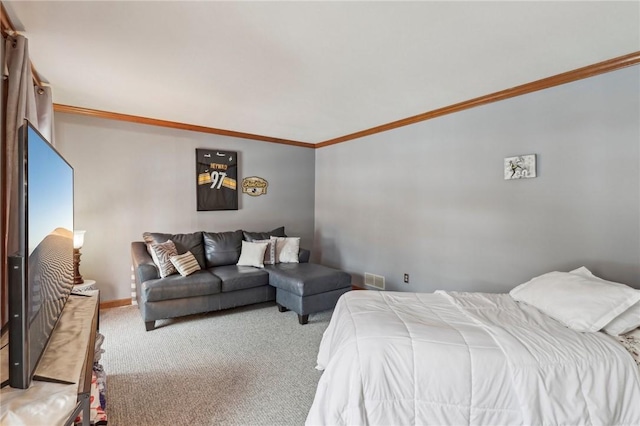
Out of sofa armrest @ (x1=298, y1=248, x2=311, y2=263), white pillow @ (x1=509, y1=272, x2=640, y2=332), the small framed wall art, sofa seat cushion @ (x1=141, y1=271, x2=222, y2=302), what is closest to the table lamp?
sofa seat cushion @ (x1=141, y1=271, x2=222, y2=302)

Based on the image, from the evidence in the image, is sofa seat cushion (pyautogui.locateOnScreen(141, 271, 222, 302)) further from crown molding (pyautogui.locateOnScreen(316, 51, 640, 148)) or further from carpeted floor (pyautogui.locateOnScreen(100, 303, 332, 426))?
crown molding (pyautogui.locateOnScreen(316, 51, 640, 148))

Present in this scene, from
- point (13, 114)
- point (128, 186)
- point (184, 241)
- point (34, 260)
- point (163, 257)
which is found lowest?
point (163, 257)

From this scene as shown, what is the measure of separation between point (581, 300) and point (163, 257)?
11.7 feet

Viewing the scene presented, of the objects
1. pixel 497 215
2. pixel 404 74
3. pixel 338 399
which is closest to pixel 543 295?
pixel 497 215

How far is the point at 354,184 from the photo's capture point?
4660 millimetres

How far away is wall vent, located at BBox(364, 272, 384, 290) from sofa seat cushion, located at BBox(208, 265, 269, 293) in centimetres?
151

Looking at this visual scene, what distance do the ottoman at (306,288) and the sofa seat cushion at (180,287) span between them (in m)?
0.68

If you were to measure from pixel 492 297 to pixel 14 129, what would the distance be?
3.28m

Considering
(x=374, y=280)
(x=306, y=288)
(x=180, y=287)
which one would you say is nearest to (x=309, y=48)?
(x=306, y=288)

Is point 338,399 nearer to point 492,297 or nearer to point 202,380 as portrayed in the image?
point 202,380

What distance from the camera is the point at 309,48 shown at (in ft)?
6.90

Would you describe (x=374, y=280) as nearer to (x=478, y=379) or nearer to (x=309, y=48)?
(x=478, y=379)

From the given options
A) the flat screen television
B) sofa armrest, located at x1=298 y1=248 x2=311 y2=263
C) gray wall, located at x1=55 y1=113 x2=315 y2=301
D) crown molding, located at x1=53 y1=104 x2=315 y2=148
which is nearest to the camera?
the flat screen television

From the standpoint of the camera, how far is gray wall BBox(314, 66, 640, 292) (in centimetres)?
228
